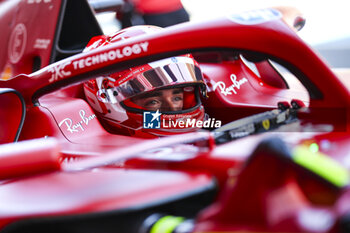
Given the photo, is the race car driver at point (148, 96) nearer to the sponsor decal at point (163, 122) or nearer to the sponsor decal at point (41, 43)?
the sponsor decal at point (163, 122)

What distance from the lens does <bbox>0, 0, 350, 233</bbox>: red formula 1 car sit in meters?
0.73

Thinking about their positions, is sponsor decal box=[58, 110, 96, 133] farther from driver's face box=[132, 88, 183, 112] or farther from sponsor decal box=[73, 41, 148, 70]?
sponsor decal box=[73, 41, 148, 70]

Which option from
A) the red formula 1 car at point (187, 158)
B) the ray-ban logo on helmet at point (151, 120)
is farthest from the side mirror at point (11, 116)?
the ray-ban logo on helmet at point (151, 120)

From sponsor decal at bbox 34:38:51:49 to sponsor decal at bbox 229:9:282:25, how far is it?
1.25m

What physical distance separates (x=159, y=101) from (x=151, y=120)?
0.31ft

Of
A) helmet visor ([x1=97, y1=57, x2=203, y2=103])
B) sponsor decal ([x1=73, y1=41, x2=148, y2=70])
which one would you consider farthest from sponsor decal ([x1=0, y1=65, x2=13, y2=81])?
sponsor decal ([x1=73, y1=41, x2=148, y2=70])

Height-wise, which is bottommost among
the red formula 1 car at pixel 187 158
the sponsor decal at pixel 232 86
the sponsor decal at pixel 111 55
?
the sponsor decal at pixel 232 86

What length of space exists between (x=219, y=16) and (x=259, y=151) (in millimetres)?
581

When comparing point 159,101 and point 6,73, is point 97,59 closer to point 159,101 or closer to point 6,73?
point 159,101

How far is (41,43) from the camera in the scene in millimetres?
2244

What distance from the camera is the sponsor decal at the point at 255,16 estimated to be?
A: 1.19 metres

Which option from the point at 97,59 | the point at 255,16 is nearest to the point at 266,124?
the point at 255,16

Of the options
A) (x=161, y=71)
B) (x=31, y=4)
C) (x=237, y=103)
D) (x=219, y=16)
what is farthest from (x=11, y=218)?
(x=31, y=4)

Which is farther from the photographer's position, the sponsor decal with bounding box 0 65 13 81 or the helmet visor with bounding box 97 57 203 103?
the sponsor decal with bounding box 0 65 13 81
